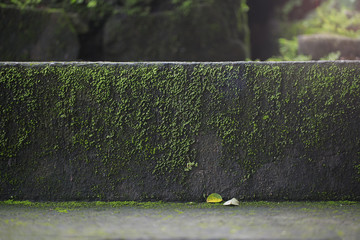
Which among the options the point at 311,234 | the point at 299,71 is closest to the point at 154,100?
the point at 299,71

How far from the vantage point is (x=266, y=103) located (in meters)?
2.30

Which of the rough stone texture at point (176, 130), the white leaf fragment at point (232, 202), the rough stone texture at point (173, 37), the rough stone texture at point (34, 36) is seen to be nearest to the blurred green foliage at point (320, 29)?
the rough stone texture at point (173, 37)

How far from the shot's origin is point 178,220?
191cm

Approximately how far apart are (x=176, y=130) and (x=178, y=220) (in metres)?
0.64

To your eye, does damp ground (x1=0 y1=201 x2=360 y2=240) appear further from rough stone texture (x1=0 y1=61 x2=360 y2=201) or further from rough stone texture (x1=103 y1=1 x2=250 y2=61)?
rough stone texture (x1=103 y1=1 x2=250 y2=61)

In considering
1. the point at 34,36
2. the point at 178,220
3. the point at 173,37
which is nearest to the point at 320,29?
the point at 173,37

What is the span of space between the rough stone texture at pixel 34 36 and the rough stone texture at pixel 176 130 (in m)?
2.27

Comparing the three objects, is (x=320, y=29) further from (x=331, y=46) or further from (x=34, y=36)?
(x=34, y=36)

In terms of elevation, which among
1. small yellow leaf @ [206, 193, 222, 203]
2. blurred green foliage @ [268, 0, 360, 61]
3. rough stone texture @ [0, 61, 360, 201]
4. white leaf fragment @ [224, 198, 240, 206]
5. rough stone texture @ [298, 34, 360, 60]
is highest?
blurred green foliage @ [268, 0, 360, 61]

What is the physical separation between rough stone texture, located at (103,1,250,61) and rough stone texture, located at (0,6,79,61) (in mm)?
609

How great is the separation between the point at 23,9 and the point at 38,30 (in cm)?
33

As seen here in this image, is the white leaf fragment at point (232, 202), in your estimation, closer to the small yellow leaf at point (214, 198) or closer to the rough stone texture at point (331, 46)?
the small yellow leaf at point (214, 198)

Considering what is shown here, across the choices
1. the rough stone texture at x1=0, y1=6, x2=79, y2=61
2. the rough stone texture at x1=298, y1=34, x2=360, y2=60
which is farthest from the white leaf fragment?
the rough stone texture at x1=298, y1=34, x2=360, y2=60

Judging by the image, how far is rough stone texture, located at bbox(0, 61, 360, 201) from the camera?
7.47 ft
